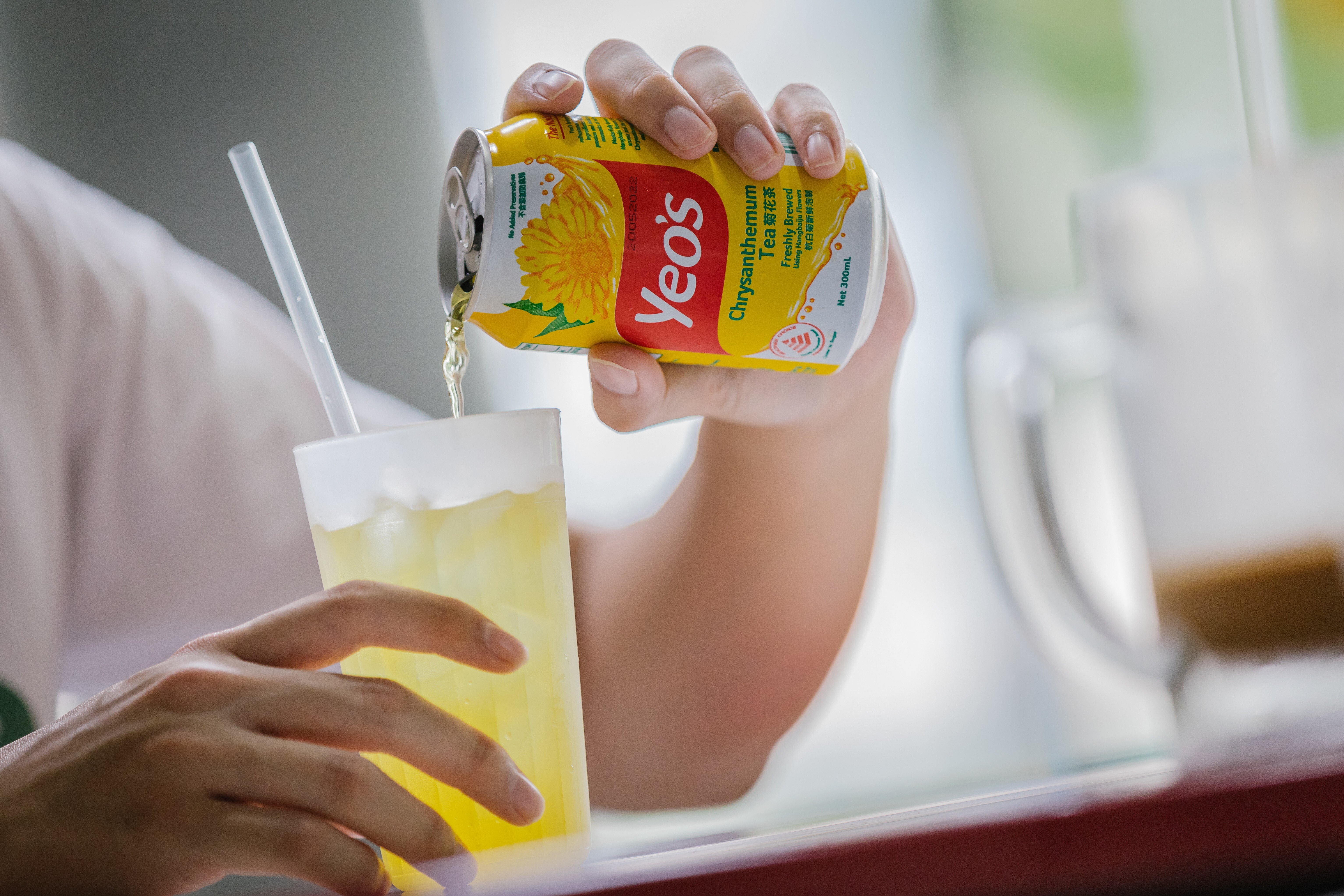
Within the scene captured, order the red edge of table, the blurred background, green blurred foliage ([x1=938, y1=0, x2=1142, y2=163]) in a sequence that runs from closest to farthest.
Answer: the red edge of table, the blurred background, green blurred foliage ([x1=938, y1=0, x2=1142, y2=163])

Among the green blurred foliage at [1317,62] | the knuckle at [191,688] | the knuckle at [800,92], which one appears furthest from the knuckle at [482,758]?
the green blurred foliage at [1317,62]

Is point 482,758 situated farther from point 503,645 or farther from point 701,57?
point 701,57

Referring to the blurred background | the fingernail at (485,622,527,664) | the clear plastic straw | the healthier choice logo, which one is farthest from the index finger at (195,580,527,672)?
the blurred background

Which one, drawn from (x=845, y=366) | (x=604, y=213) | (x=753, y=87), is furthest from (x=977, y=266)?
(x=604, y=213)

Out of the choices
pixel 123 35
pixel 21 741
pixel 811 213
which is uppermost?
pixel 123 35

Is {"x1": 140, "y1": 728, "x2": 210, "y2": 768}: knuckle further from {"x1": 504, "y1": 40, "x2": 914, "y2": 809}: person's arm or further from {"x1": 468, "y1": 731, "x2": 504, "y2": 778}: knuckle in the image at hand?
{"x1": 504, "y1": 40, "x2": 914, "y2": 809}: person's arm

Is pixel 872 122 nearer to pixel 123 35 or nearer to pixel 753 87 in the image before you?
pixel 753 87
